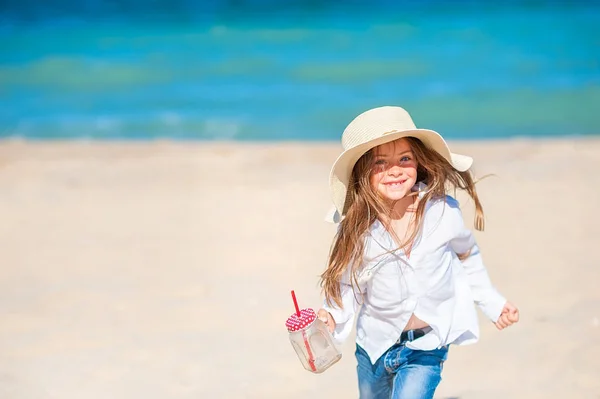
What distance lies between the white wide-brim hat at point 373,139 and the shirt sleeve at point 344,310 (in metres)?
0.23

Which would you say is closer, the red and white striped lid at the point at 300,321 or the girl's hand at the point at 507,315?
the red and white striped lid at the point at 300,321

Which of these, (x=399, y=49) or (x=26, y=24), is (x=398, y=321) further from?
(x=26, y=24)

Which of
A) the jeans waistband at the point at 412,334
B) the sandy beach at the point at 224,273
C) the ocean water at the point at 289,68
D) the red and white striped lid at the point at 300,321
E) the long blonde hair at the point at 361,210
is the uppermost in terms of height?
the ocean water at the point at 289,68

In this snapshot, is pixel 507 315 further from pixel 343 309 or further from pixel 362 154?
pixel 362 154

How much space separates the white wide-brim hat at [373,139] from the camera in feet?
8.41

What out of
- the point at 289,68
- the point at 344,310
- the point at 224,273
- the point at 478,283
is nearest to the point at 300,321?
the point at 344,310

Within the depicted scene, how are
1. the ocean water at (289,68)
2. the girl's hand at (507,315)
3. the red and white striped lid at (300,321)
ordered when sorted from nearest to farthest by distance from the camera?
the red and white striped lid at (300,321) < the girl's hand at (507,315) < the ocean water at (289,68)

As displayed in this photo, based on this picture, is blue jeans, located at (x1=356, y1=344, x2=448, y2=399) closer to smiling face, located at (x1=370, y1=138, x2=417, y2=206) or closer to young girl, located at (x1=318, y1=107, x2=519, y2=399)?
young girl, located at (x1=318, y1=107, x2=519, y2=399)

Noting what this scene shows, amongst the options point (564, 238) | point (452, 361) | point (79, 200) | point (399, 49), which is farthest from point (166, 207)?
point (399, 49)

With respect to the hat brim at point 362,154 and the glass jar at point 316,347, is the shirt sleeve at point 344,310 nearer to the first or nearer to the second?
the glass jar at point 316,347

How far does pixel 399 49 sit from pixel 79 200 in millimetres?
7759

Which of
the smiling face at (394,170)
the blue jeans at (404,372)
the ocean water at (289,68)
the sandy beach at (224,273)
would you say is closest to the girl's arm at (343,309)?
the blue jeans at (404,372)

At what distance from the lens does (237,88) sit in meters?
12.5

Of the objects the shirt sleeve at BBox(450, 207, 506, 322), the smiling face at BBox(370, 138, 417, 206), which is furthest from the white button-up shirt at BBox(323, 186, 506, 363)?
the smiling face at BBox(370, 138, 417, 206)
